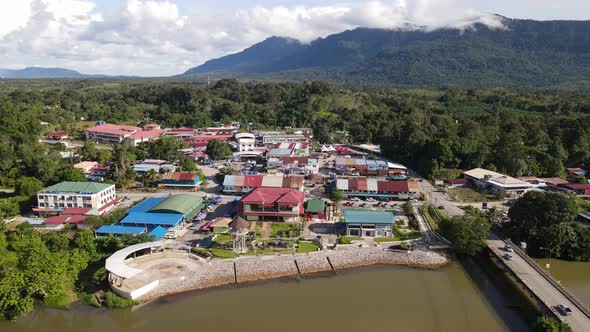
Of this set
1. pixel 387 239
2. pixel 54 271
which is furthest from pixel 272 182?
pixel 54 271

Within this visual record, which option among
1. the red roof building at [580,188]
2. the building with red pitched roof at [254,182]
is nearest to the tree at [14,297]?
the building with red pitched roof at [254,182]

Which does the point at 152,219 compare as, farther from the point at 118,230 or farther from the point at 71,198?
the point at 71,198

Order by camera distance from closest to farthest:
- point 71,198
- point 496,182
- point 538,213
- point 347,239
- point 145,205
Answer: point 538,213
point 347,239
point 145,205
point 71,198
point 496,182

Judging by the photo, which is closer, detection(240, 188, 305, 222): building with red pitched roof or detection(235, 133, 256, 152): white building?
detection(240, 188, 305, 222): building with red pitched roof

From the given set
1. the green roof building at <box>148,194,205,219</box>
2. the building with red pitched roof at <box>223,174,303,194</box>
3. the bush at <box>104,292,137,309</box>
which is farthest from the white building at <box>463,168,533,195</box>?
the bush at <box>104,292,137,309</box>

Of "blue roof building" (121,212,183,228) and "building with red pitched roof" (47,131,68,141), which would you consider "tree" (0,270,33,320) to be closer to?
"blue roof building" (121,212,183,228)

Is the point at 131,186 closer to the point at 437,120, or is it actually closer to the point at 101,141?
the point at 101,141
